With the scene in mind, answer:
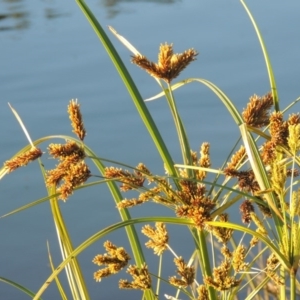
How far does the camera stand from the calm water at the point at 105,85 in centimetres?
259

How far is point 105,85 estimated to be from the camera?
357cm

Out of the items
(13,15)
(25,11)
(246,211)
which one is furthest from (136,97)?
(25,11)

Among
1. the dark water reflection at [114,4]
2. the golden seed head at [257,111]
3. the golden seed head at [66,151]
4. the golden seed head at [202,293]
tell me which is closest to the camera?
the golden seed head at [66,151]

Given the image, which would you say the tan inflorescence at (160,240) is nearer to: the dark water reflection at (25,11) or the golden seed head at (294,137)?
the golden seed head at (294,137)

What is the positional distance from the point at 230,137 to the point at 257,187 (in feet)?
6.49

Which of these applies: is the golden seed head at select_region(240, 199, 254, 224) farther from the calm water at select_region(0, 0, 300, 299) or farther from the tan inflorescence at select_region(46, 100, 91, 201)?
the calm water at select_region(0, 0, 300, 299)

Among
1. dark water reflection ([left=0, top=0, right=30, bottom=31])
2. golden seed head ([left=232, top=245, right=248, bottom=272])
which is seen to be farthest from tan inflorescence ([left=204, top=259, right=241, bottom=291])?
dark water reflection ([left=0, top=0, right=30, bottom=31])

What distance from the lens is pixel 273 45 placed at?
3.88 m

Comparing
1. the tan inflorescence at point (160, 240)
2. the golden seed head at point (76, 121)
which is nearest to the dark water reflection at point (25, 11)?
the tan inflorescence at point (160, 240)

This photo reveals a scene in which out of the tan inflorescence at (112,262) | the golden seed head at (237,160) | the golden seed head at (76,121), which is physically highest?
the golden seed head at (76,121)

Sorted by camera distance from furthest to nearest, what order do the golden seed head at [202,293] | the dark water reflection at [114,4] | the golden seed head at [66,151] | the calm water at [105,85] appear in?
the dark water reflection at [114,4]
the calm water at [105,85]
the golden seed head at [202,293]
the golden seed head at [66,151]

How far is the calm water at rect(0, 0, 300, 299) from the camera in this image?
8.48 ft

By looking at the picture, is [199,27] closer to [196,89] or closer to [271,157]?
[196,89]

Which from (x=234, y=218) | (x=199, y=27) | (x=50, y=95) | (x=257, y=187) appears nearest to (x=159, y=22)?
(x=199, y=27)
